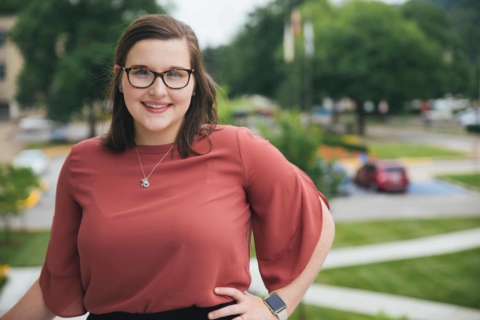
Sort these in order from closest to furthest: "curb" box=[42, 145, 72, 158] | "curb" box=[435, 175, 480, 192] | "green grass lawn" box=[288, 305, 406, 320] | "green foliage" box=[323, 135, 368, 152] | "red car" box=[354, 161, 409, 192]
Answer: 1. "green grass lawn" box=[288, 305, 406, 320]
2. "red car" box=[354, 161, 409, 192]
3. "curb" box=[435, 175, 480, 192]
4. "green foliage" box=[323, 135, 368, 152]
5. "curb" box=[42, 145, 72, 158]

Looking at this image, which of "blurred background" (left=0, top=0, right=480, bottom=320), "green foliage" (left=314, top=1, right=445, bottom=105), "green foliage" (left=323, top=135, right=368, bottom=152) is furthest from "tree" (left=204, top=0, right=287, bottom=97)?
"green foliage" (left=323, top=135, right=368, bottom=152)

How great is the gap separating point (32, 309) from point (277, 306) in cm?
84

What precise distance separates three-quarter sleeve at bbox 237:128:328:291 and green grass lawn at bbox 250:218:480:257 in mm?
11749

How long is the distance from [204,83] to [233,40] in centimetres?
5425

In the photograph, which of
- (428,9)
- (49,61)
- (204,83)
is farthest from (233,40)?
(204,83)

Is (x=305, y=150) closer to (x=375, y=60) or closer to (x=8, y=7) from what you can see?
(x=375, y=60)

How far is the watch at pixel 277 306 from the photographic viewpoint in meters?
1.87

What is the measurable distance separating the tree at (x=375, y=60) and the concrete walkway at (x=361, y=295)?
1005 inches

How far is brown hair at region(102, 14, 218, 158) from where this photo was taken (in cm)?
179

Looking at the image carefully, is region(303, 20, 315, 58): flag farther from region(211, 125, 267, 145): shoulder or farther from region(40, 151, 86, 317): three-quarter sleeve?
region(40, 151, 86, 317): three-quarter sleeve

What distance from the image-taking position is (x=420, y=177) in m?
24.1

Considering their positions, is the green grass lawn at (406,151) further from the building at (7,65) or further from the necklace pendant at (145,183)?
the necklace pendant at (145,183)

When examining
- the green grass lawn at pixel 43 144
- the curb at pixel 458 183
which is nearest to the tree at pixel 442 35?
the curb at pixel 458 183

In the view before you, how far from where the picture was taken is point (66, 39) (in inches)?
1330
